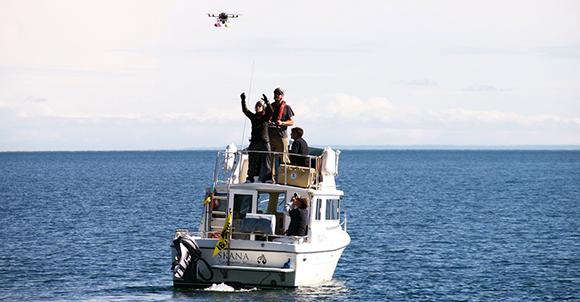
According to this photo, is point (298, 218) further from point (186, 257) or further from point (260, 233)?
point (186, 257)

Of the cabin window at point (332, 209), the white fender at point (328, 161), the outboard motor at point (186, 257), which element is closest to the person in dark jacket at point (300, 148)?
the white fender at point (328, 161)

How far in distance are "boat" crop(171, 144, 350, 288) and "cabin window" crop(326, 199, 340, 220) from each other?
13mm

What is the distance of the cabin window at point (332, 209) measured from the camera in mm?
35312

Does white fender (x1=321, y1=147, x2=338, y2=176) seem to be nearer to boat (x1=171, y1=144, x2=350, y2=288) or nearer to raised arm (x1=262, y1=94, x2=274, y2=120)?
boat (x1=171, y1=144, x2=350, y2=288)

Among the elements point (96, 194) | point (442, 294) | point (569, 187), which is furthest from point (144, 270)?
point (569, 187)

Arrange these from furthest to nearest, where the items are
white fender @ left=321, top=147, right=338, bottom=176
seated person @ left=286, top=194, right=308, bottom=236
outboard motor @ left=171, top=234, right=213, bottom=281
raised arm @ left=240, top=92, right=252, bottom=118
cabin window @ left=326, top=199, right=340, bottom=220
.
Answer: cabin window @ left=326, top=199, right=340, bottom=220
white fender @ left=321, top=147, right=338, bottom=176
seated person @ left=286, top=194, right=308, bottom=236
raised arm @ left=240, top=92, right=252, bottom=118
outboard motor @ left=171, top=234, right=213, bottom=281

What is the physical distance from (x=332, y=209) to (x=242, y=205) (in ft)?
12.4

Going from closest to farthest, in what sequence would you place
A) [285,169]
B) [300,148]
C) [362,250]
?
[285,169], [300,148], [362,250]

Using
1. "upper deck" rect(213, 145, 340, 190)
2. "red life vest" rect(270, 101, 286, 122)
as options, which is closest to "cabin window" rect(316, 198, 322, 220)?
"upper deck" rect(213, 145, 340, 190)

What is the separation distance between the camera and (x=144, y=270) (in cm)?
3944

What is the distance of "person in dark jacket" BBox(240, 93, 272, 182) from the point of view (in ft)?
108

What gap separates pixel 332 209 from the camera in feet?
118

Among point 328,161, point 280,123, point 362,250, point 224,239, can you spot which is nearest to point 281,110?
point 280,123

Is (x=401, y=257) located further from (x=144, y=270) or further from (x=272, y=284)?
(x=272, y=284)
